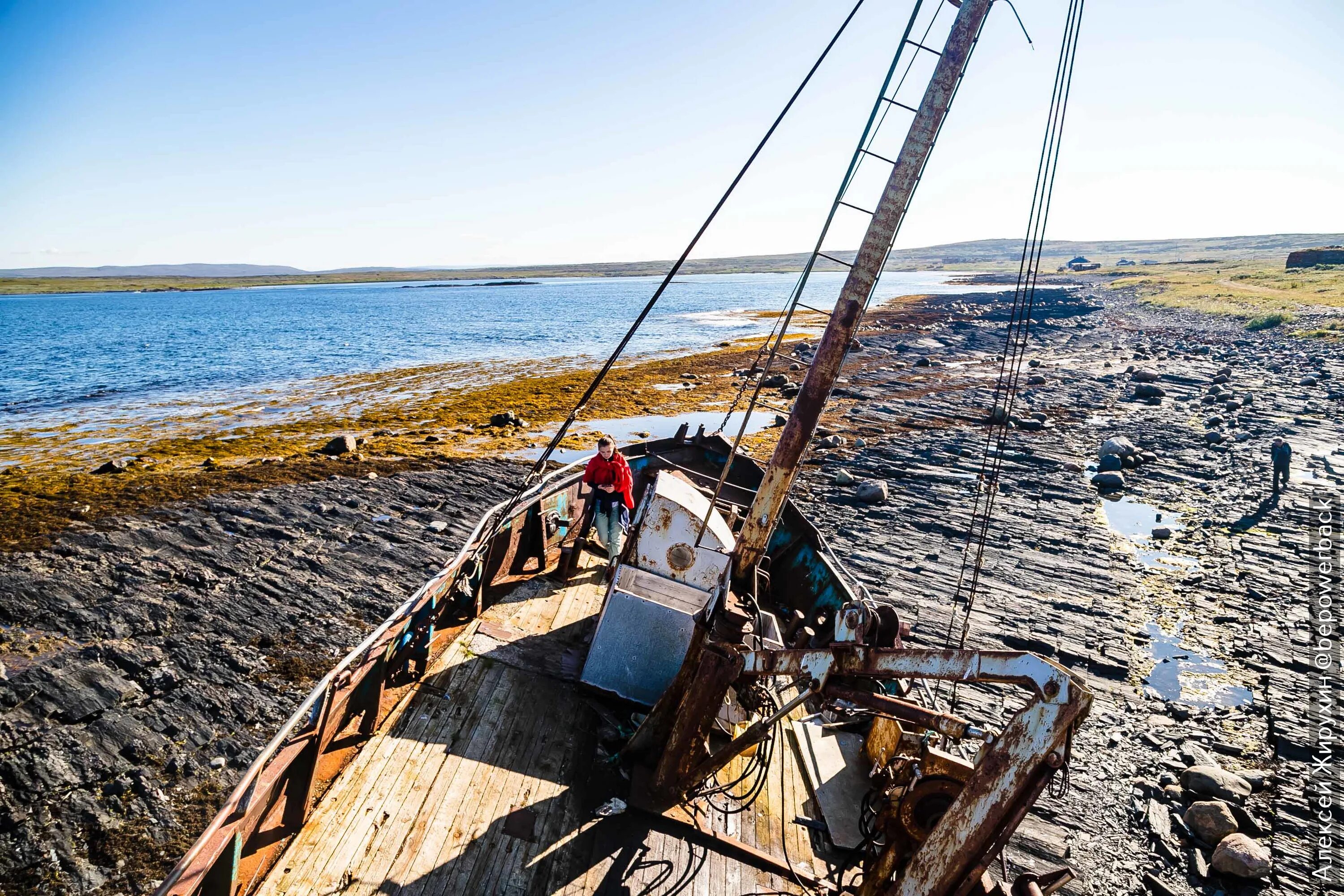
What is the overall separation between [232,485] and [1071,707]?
2406cm

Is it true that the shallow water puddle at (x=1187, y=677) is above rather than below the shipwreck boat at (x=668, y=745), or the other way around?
above

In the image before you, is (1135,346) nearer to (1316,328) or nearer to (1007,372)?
(1316,328)

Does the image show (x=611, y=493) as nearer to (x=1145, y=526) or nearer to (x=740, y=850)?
(x=740, y=850)

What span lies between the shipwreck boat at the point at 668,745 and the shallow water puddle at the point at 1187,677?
639 centimetres

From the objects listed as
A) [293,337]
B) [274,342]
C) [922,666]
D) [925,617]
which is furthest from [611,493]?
[293,337]

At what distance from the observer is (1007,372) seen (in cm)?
4059

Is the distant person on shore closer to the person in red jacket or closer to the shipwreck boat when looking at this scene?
the shipwreck boat

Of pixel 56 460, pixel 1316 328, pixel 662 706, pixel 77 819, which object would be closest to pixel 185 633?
pixel 77 819

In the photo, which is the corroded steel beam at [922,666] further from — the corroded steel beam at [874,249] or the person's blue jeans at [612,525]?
the person's blue jeans at [612,525]

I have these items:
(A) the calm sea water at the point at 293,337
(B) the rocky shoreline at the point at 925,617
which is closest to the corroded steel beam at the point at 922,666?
(B) the rocky shoreline at the point at 925,617

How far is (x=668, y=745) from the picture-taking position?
6367 millimetres

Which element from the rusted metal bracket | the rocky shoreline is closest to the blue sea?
the rocky shoreline

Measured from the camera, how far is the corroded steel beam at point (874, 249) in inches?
266

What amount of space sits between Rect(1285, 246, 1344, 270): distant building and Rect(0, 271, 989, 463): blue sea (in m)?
46.4
